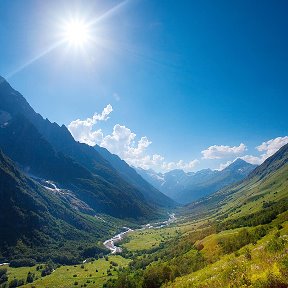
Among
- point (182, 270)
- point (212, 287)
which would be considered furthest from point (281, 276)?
point (182, 270)

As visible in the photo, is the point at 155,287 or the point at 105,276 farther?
the point at 105,276

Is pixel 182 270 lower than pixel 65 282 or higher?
higher

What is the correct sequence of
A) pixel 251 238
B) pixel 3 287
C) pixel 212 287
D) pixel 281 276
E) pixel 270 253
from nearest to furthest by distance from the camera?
1. pixel 281 276
2. pixel 212 287
3. pixel 270 253
4. pixel 251 238
5. pixel 3 287

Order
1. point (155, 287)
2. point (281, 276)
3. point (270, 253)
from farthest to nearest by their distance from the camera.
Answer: point (155, 287) → point (270, 253) → point (281, 276)

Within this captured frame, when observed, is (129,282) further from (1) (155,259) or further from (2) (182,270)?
(1) (155,259)

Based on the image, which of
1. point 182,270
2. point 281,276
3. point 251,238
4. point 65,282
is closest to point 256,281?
point 281,276

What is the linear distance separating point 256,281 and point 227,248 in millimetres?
53128

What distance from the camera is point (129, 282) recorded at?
86938mm

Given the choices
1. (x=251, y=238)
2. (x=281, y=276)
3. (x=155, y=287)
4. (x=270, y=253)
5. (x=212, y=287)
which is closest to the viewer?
(x=281, y=276)

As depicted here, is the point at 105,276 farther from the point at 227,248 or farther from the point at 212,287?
the point at 212,287

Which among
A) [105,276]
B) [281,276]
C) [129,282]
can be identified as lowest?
[105,276]

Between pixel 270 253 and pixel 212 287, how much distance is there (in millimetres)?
9772

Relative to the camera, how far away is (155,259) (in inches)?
7126

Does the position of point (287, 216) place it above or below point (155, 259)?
above
